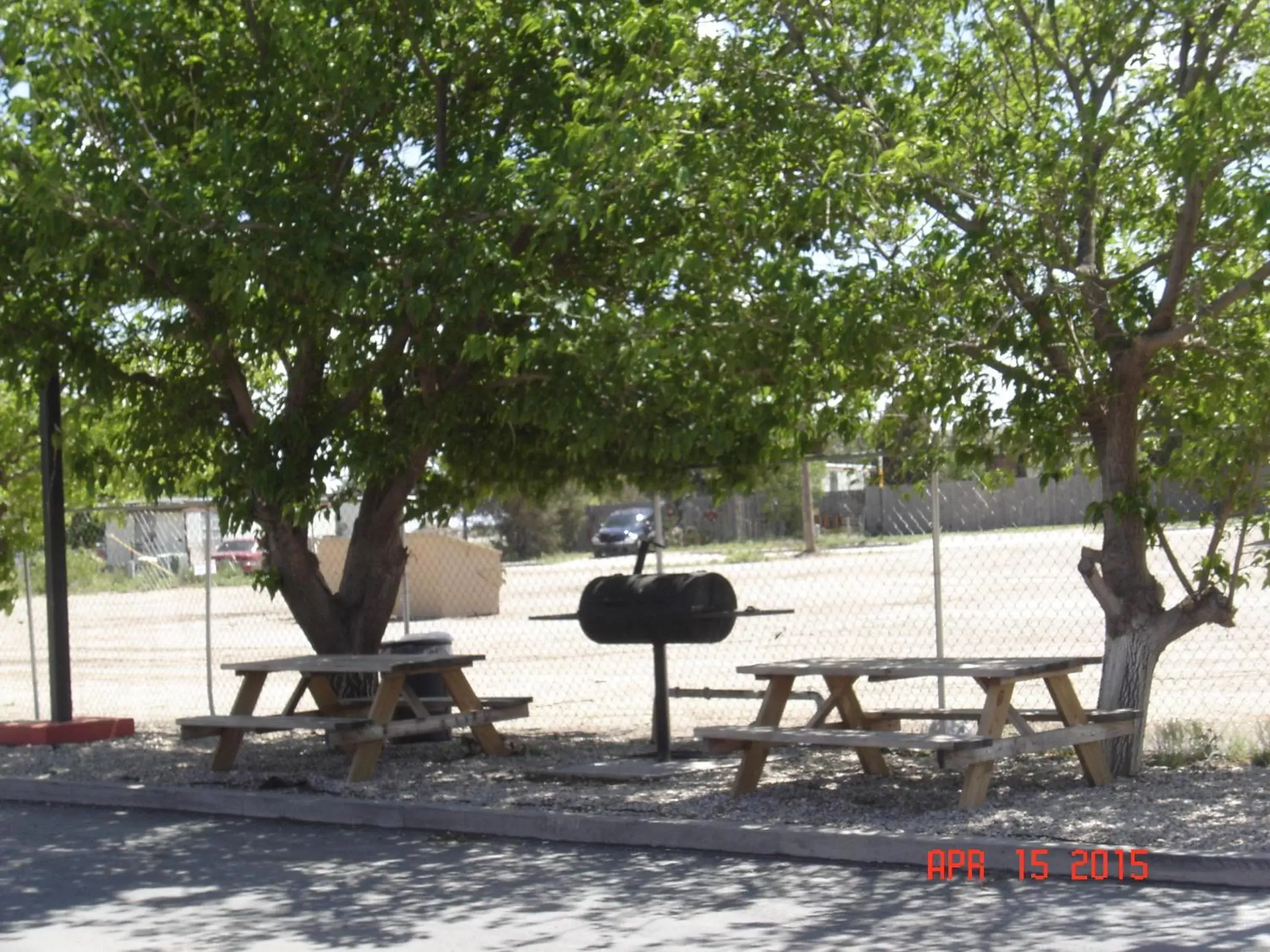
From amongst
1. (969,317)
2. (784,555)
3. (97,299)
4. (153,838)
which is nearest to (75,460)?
(97,299)

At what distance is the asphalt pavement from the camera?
681 centimetres

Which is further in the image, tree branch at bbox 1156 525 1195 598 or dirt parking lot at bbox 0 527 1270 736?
dirt parking lot at bbox 0 527 1270 736

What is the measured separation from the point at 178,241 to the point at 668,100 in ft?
10.2

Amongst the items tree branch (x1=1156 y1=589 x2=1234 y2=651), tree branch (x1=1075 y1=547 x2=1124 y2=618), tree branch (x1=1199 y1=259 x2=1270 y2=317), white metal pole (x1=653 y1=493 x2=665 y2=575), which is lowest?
tree branch (x1=1156 y1=589 x2=1234 y2=651)

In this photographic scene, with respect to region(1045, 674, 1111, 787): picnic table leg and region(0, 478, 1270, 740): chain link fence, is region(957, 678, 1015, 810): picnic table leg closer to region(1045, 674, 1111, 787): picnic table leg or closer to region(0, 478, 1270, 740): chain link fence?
region(1045, 674, 1111, 787): picnic table leg

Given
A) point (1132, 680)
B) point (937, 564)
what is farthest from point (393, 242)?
point (1132, 680)

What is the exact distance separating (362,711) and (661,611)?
2.66m

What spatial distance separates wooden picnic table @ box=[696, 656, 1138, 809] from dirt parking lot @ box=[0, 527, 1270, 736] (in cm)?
264

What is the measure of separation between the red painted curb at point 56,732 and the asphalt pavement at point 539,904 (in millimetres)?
4156

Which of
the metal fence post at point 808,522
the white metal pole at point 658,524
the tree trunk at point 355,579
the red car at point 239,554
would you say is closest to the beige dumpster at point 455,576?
the metal fence post at point 808,522

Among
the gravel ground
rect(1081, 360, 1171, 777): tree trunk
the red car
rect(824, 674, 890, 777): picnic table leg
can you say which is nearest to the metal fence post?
the gravel ground

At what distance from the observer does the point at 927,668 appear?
364 inches

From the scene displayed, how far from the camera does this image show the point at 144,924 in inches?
293

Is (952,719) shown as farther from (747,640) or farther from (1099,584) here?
(747,640)
